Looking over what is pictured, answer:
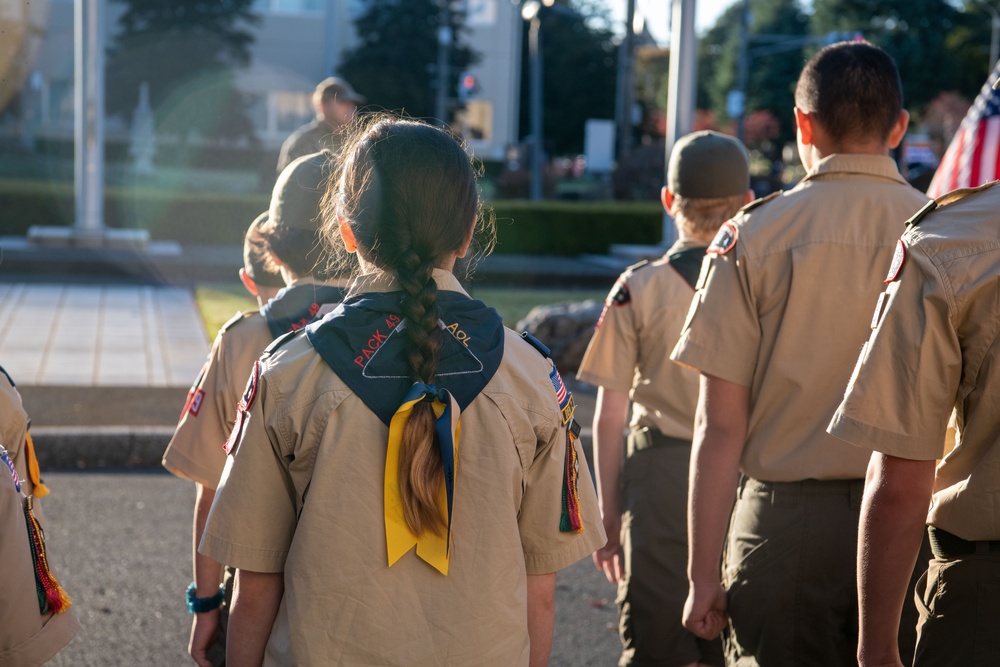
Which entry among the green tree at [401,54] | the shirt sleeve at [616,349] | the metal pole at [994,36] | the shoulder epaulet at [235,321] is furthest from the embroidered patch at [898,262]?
the metal pole at [994,36]

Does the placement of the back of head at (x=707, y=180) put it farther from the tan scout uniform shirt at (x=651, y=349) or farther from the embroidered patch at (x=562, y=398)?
the embroidered patch at (x=562, y=398)

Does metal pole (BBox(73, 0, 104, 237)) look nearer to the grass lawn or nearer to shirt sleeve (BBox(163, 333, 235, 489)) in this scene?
the grass lawn

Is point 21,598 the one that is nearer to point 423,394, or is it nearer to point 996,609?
point 423,394

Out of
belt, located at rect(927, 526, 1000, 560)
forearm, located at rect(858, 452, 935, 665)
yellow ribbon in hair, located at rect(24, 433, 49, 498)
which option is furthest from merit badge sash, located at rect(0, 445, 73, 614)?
belt, located at rect(927, 526, 1000, 560)

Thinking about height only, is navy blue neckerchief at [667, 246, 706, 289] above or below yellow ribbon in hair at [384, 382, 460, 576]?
above

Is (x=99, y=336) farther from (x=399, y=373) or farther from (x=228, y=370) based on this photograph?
(x=399, y=373)

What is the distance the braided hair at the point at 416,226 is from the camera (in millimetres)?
1913

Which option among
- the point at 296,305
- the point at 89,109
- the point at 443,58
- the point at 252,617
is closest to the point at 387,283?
the point at 252,617

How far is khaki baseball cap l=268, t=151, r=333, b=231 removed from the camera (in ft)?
9.48

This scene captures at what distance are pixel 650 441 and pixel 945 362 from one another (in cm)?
152

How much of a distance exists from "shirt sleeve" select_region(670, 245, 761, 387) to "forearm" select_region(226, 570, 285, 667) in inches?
Answer: 43.7

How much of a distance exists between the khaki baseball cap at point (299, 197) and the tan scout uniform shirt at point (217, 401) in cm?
26

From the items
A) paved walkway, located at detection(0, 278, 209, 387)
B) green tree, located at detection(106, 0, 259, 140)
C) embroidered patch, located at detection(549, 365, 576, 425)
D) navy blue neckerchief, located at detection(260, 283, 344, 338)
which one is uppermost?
green tree, located at detection(106, 0, 259, 140)

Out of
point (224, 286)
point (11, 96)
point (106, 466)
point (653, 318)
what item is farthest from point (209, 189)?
point (653, 318)
